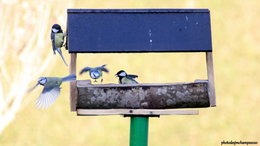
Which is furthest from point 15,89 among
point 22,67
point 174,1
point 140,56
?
point 174,1

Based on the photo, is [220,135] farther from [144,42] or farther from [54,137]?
[144,42]

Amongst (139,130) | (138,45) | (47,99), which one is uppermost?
(138,45)

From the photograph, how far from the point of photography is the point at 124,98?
14.8 ft

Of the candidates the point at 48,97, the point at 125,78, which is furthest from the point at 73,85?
the point at 125,78

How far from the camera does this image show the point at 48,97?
183 inches

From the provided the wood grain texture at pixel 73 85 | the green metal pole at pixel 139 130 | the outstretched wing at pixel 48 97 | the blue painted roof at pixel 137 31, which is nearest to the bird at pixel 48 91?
the outstretched wing at pixel 48 97

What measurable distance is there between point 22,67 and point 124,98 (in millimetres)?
2988

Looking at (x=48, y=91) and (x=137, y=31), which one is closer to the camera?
(x=137, y=31)

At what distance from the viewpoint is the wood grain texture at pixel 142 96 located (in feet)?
14.7

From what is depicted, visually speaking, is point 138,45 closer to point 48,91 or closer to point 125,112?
point 125,112

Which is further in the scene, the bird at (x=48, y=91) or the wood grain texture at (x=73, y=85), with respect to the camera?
the bird at (x=48, y=91)

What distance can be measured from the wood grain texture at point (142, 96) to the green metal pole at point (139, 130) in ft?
0.49

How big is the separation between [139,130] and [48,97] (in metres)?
0.58

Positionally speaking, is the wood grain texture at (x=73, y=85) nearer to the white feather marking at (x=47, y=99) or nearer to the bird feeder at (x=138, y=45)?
the bird feeder at (x=138, y=45)
